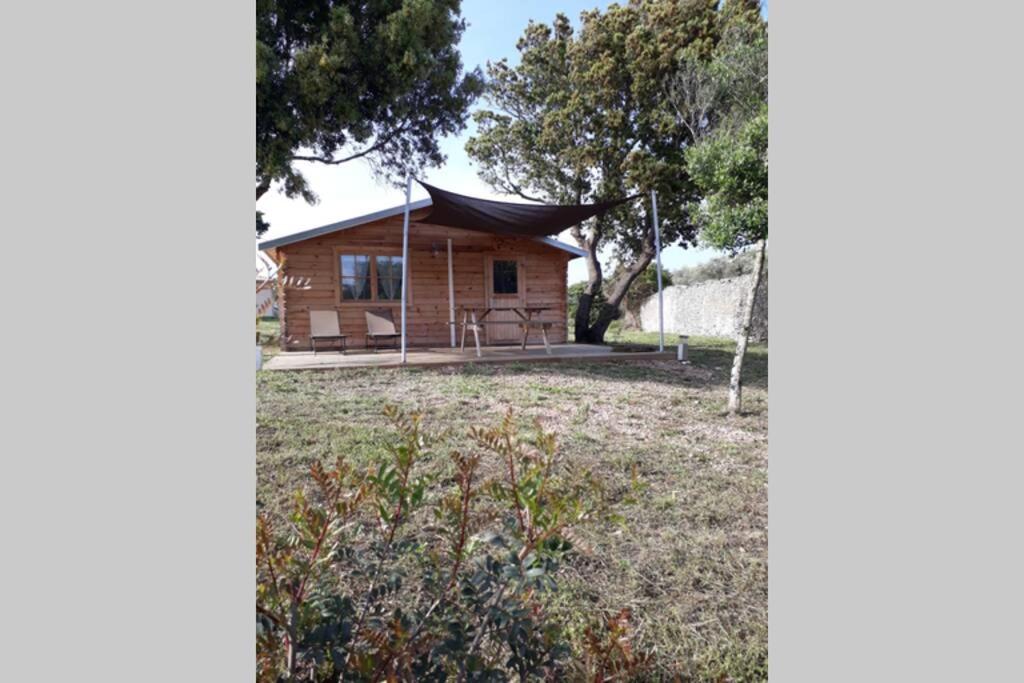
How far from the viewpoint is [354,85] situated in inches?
161

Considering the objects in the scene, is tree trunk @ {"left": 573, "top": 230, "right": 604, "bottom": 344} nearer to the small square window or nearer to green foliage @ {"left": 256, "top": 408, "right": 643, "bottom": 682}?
the small square window

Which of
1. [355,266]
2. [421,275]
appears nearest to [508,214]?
[421,275]

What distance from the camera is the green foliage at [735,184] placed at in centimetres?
218

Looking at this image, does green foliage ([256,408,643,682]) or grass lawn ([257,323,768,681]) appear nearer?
green foliage ([256,408,643,682])

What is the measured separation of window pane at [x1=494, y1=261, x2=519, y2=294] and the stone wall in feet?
17.7

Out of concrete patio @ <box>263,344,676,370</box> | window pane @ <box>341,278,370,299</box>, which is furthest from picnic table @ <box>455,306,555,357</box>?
window pane @ <box>341,278,370,299</box>

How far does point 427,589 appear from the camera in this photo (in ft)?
2.64

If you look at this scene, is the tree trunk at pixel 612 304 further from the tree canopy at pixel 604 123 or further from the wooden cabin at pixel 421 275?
the wooden cabin at pixel 421 275

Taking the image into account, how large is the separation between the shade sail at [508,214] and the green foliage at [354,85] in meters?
0.92

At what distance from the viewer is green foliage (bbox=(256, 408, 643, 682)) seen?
63 cm

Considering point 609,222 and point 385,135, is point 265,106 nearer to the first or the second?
point 385,135

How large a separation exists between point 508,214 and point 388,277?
10.3 ft

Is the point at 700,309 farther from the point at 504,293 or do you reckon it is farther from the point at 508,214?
the point at 508,214

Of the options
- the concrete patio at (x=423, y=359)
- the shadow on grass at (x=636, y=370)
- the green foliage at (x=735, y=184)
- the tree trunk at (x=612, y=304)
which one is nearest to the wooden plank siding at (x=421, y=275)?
the concrete patio at (x=423, y=359)
